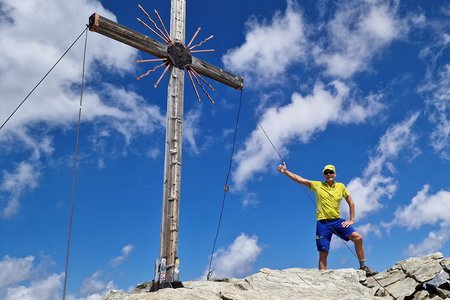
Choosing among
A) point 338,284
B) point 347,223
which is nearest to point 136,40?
point 347,223

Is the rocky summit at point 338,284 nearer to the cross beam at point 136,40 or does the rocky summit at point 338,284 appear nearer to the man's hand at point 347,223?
the man's hand at point 347,223

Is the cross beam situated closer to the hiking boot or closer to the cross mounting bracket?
the cross mounting bracket

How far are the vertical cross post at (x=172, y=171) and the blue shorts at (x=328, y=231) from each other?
3.56 metres

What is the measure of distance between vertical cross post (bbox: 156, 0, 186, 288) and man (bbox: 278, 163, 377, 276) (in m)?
3.13

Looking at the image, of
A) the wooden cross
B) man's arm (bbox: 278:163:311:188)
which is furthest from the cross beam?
man's arm (bbox: 278:163:311:188)

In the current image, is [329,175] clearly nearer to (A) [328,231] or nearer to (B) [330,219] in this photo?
(B) [330,219]

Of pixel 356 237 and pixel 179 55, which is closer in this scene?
pixel 179 55

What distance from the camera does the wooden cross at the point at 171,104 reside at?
28.6 feet

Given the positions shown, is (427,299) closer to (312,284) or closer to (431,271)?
(431,271)

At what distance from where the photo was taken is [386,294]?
32.5ft

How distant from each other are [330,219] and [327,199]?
464 mm

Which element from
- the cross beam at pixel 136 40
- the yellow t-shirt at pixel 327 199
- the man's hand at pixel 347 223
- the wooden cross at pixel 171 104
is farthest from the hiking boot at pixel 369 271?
the cross beam at pixel 136 40

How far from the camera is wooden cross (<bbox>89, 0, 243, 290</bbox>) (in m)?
8.70

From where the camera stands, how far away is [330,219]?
10.7 metres
